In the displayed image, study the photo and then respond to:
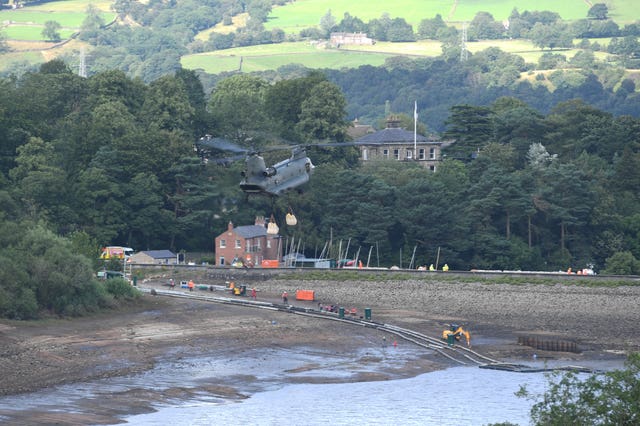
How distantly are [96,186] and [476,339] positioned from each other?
43.4m

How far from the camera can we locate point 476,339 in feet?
277

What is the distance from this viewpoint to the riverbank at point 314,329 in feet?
228

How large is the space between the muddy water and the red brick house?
37.6 metres

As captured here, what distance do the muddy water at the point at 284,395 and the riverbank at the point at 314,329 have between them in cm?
39

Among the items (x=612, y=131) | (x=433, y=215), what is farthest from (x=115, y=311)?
(x=612, y=131)

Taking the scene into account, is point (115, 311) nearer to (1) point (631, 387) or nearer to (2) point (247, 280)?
(2) point (247, 280)

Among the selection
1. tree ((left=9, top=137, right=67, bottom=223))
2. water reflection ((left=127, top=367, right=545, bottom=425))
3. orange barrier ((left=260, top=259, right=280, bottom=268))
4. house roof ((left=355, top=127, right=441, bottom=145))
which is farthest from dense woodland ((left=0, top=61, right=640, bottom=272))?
water reflection ((left=127, top=367, right=545, bottom=425))

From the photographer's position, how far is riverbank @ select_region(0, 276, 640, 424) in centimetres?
6938

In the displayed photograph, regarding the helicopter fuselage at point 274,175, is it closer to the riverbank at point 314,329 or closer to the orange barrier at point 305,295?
the riverbank at point 314,329

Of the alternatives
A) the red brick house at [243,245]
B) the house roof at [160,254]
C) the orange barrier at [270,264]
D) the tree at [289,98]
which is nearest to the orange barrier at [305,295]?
the orange barrier at [270,264]

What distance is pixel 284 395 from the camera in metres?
67.8

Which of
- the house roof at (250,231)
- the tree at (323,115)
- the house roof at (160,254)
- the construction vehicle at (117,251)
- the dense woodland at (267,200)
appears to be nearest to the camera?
the construction vehicle at (117,251)

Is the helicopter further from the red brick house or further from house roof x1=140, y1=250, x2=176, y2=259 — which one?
the red brick house

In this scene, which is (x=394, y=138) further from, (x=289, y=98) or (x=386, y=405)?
(x=386, y=405)
